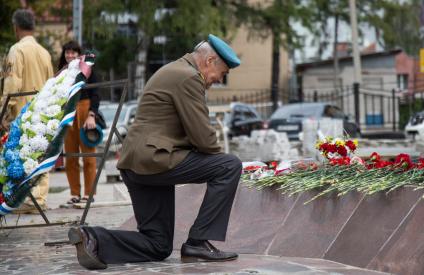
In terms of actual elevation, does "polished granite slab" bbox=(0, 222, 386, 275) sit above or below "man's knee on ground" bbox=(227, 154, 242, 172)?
below

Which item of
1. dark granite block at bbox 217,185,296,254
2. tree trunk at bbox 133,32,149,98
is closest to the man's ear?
dark granite block at bbox 217,185,296,254

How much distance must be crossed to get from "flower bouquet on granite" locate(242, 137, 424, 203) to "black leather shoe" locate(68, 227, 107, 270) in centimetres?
161

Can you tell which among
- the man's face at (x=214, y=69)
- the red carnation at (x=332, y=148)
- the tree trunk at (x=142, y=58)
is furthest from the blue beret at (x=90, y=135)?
the tree trunk at (x=142, y=58)

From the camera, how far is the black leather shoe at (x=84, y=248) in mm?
6539

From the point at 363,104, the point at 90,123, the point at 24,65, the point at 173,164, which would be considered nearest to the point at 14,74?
the point at 24,65

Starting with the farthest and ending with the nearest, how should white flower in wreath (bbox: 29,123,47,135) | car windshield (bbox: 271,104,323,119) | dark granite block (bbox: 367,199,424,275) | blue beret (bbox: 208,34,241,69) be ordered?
car windshield (bbox: 271,104,323,119), white flower in wreath (bbox: 29,123,47,135), blue beret (bbox: 208,34,241,69), dark granite block (bbox: 367,199,424,275)

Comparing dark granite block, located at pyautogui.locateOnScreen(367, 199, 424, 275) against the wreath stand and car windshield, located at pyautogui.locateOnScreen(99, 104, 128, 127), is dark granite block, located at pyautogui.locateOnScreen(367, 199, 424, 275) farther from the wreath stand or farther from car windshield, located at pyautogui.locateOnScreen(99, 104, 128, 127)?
car windshield, located at pyautogui.locateOnScreen(99, 104, 128, 127)

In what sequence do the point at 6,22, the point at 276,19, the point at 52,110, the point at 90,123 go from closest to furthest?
the point at 52,110, the point at 90,123, the point at 6,22, the point at 276,19

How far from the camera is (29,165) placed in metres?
8.12

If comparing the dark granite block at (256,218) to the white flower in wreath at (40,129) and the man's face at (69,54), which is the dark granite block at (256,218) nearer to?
the white flower in wreath at (40,129)

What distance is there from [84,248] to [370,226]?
1842 mm

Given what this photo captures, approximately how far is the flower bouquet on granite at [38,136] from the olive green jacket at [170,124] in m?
1.65

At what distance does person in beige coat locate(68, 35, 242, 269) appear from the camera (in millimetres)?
6516

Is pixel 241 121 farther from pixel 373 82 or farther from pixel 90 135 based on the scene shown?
pixel 373 82
